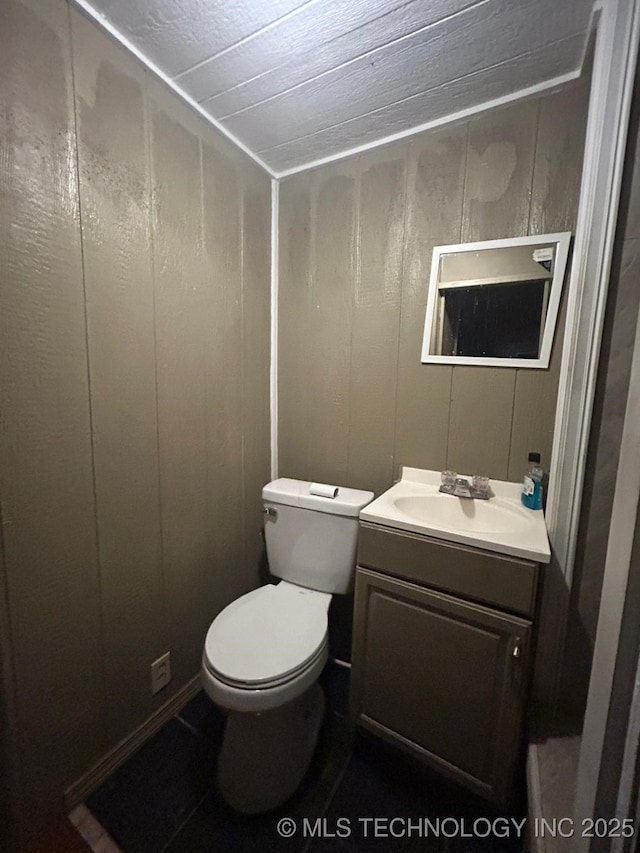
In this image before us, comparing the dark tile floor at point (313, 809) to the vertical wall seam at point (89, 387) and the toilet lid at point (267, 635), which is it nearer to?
the vertical wall seam at point (89, 387)

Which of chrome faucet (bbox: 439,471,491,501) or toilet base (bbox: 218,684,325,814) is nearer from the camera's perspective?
toilet base (bbox: 218,684,325,814)

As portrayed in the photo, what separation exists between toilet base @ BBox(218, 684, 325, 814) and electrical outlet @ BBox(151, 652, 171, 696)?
0.98 ft

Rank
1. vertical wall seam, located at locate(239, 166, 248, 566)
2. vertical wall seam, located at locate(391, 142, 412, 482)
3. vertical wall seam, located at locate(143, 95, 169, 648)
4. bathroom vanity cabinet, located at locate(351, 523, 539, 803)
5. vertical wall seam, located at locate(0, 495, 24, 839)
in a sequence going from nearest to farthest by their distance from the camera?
vertical wall seam, located at locate(0, 495, 24, 839), bathroom vanity cabinet, located at locate(351, 523, 539, 803), vertical wall seam, located at locate(143, 95, 169, 648), vertical wall seam, located at locate(391, 142, 412, 482), vertical wall seam, located at locate(239, 166, 248, 566)

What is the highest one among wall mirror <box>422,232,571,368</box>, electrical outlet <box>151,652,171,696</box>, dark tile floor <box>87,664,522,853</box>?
wall mirror <box>422,232,571,368</box>

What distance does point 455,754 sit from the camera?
1.04m

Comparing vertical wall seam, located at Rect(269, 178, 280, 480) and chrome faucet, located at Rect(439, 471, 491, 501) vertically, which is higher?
vertical wall seam, located at Rect(269, 178, 280, 480)

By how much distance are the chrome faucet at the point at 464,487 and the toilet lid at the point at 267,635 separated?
0.64 metres

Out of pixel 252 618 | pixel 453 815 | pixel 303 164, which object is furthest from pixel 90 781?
pixel 303 164

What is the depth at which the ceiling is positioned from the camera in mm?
902

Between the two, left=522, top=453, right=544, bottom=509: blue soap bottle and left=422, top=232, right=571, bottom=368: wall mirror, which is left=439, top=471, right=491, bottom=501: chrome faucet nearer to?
left=522, top=453, right=544, bottom=509: blue soap bottle

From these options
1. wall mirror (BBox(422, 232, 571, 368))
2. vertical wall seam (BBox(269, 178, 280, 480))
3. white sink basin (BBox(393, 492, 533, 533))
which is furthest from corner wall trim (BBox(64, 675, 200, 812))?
wall mirror (BBox(422, 232, 571, 368))

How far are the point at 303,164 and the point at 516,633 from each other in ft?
6.15

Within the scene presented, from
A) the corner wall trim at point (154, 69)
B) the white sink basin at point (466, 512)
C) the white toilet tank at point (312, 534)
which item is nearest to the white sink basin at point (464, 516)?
the white sink basin at point (466, 512)

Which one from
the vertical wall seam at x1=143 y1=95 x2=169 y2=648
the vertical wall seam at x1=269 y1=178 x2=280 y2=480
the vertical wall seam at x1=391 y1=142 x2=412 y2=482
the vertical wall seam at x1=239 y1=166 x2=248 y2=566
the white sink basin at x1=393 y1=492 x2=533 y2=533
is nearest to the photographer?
the vertical wall seam at x1=143 y1=95 x2=169 y2=648
